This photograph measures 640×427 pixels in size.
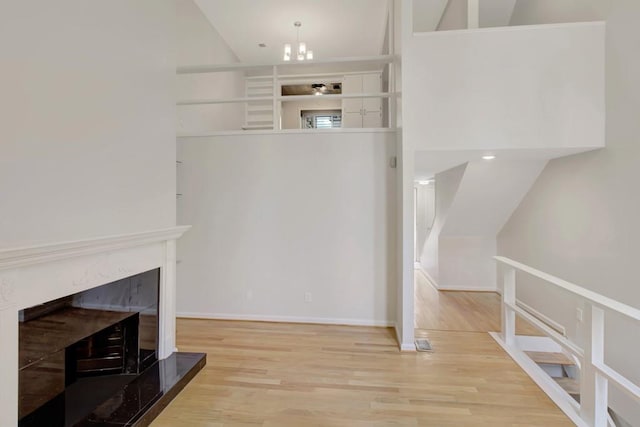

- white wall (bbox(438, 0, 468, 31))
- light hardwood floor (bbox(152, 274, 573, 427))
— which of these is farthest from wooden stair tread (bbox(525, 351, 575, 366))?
white wall (bbox(438, 0, 468, 31))

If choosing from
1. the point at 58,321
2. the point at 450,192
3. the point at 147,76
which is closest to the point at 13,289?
the point at 58,321

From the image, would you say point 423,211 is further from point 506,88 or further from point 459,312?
point 506,88

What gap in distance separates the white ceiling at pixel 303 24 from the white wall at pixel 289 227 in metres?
2.21

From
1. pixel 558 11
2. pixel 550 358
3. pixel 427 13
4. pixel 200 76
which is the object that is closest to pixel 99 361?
pixel 200 76

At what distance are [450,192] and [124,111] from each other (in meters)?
4.12

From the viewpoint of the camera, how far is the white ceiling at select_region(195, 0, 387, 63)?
4.43 m

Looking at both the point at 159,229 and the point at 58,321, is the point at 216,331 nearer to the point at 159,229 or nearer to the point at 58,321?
the point at 159,229

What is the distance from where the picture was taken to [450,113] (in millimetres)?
2912

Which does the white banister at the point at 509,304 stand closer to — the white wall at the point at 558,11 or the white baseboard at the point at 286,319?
the white baseboard at the point at 286,319

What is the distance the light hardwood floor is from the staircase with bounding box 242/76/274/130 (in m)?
4.07

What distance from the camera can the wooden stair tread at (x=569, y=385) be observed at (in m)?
3.34

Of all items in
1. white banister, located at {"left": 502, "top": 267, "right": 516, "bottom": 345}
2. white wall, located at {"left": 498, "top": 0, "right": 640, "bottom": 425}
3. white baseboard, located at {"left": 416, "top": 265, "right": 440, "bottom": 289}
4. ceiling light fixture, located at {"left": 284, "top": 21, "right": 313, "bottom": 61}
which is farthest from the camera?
white baseboard, located at {"left": 416, "top": 265, "right": 440, "bottom": 289}

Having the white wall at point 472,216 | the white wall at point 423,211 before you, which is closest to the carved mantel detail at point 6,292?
the white wall at point 472,216

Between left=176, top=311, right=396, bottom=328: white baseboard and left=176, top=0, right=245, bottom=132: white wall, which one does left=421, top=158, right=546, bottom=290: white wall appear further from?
left=176, top=0, right=245, bottom=132: white wall
